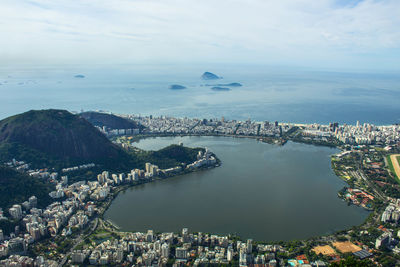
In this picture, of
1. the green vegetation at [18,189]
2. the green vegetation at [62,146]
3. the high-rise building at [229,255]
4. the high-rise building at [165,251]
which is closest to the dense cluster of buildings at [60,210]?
the green vegetation at [18,189]

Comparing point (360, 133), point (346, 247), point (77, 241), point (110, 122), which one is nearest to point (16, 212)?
point (77, 241)

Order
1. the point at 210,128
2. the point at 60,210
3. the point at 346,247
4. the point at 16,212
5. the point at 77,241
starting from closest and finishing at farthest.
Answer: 1. the point at 346,247
2. the point at 77,241
3. the point at 16,212
4. the point at 60,210
5. the point at 210,128

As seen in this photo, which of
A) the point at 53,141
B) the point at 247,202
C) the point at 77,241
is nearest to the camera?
the point at 77,241

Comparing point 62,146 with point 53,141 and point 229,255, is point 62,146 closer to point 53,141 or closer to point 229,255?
point 53,141

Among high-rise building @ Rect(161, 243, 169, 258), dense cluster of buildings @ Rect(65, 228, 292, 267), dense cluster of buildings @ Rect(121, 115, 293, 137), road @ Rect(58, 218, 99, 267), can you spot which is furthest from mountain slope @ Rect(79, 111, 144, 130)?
high-rise building @ Rect(161, 243, 169, 258)

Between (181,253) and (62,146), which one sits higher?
(62,146)

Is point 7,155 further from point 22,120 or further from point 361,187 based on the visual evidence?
point 361,187

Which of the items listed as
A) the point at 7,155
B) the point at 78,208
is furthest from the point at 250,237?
the point at 7,155
